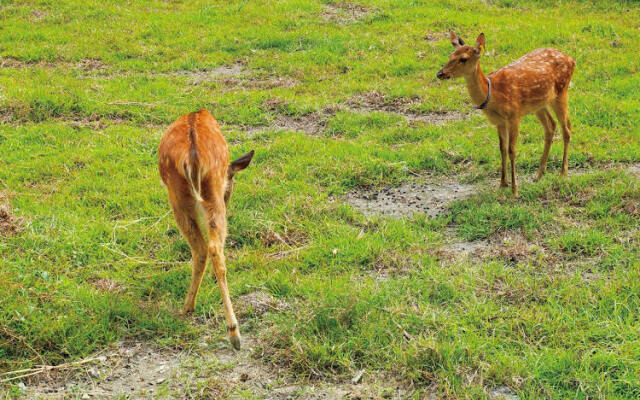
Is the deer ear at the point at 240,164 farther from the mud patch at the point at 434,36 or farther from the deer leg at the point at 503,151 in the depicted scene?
the mud patch at the point at 434,36

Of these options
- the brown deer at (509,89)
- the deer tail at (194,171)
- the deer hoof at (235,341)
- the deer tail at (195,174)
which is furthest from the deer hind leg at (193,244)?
the brown deer at (509,89)

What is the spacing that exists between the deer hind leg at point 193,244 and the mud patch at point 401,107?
192 inches

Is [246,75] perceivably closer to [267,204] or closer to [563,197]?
[267,204]

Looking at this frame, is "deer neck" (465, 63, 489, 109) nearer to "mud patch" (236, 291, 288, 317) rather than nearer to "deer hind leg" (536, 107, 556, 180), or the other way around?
"deer hind leg" (536, 107, 556, 180)

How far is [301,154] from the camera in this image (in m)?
8.10

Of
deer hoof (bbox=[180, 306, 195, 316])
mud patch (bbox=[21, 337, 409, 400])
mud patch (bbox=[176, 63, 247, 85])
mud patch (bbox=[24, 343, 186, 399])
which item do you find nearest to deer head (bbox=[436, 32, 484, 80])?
deer hoof (bbox=[180, 306, 195, 316])

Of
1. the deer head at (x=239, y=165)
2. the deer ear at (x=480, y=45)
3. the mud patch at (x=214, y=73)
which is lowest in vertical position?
the mud patch at (x=214, y=73)

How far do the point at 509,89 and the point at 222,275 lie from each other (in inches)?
157

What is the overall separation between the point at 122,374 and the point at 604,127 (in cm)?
654

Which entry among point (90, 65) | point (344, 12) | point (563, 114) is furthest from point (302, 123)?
point (344, 12)

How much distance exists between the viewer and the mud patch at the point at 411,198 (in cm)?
688

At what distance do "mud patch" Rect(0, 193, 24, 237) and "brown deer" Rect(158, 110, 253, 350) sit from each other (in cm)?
187

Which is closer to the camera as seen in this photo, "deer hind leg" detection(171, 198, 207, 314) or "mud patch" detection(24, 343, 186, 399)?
"mud patch" detection(24, 343, 186, 399)

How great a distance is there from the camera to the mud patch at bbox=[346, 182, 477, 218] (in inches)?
271
